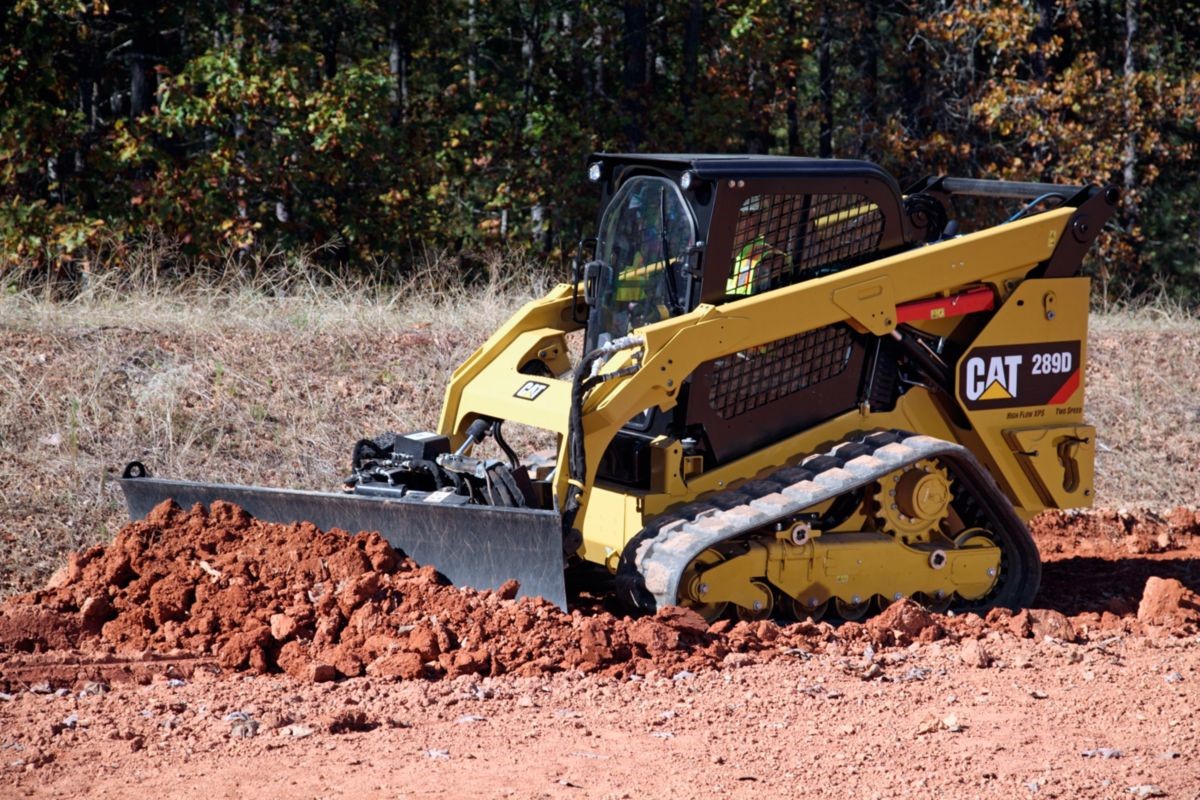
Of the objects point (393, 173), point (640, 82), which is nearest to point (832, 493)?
point (393, 173)

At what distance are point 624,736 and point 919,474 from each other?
2284 millimetres

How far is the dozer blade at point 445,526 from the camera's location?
5973mm

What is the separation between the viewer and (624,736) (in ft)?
16.7

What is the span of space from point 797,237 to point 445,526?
2127 mm

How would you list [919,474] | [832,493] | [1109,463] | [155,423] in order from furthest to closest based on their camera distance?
[1109,463], [155,423], [919,474], [832,493]

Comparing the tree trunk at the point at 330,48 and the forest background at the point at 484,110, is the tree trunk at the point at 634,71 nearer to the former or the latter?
the forest background at the point at 484,110

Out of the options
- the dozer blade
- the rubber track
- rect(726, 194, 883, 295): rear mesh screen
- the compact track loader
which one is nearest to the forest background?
the dozer blade

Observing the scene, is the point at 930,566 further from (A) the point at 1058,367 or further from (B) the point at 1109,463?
(B) the point at 1109,463

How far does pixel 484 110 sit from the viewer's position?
1708 centimetres

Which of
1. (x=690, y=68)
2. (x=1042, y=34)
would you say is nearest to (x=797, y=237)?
(x=690, y=68)

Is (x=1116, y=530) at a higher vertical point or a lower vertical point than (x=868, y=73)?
lower

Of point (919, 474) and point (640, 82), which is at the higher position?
point (640, 82)

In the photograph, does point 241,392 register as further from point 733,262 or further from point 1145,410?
point 1145,410

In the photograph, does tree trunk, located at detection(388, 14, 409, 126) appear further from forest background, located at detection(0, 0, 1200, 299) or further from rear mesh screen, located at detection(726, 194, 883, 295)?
rear mesh screen, located at detection(726, 194, 883, 295)
